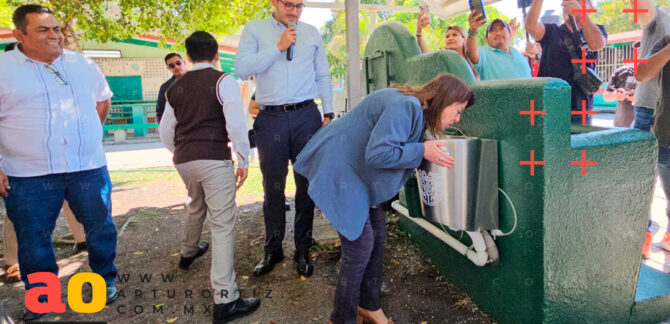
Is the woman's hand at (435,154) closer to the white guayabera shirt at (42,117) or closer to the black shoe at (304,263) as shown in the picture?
the black shoe at (304,263)

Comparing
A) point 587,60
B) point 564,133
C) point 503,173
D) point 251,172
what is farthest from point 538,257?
point 251,172

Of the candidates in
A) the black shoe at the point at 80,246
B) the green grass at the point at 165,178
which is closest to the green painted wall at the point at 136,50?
the green grass at the point at 165,178

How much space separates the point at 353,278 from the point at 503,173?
108 centimetres

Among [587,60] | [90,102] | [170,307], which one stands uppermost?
[587,60]

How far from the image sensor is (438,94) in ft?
7.36

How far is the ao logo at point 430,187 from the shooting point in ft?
8.53

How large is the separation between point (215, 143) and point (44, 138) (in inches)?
43.6

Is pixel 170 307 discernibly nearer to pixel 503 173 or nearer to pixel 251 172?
pixel 503 173

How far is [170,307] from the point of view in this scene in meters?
3.22

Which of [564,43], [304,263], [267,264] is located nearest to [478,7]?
[564,43]

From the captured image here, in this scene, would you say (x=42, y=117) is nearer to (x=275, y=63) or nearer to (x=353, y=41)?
(x=275, y=63)

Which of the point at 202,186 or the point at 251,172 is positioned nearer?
the point at 202,186

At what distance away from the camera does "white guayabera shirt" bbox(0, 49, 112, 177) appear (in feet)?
9.22

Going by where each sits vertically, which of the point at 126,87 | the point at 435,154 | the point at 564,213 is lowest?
the point at 564,213
